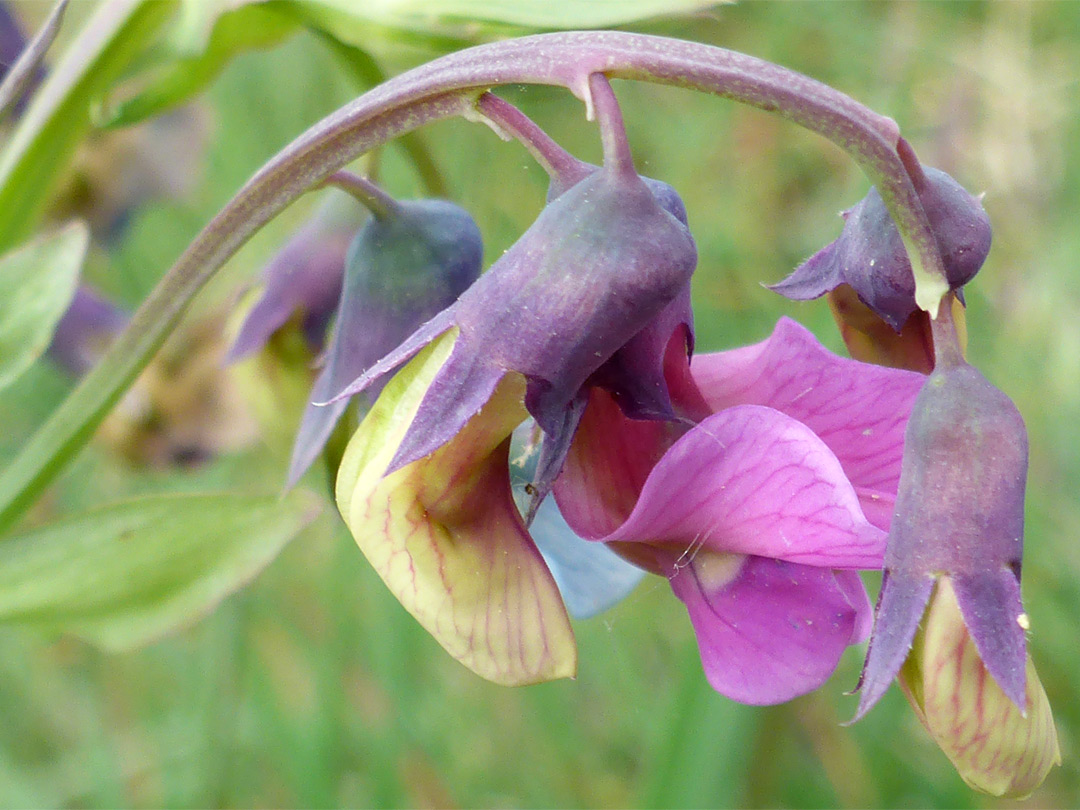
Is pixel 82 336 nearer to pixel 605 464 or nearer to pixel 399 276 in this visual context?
pixel 399 276

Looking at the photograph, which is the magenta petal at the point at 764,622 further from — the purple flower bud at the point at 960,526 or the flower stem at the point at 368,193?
the flower stem at the point at 368,193

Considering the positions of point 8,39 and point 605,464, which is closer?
point 605,464

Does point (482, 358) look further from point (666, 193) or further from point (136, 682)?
point (136, 682)

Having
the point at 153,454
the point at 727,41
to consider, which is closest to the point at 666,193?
the point at 153,454

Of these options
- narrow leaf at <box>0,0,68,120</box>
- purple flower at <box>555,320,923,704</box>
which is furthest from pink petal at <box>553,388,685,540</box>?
narrow leaf at <box>0,0,68,120</box>

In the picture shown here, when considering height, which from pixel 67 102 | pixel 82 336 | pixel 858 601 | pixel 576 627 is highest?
pixel 67 102

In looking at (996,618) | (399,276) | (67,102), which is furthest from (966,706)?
(67,102)

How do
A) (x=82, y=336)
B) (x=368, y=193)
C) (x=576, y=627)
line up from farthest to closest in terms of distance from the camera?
1. (x=576, y=627)
2. (x=82, y=336)
3. (x=368, y=193)

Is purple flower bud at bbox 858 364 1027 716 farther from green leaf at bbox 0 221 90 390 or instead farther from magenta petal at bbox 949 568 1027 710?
green leaf at bbox 0 221 90 390
